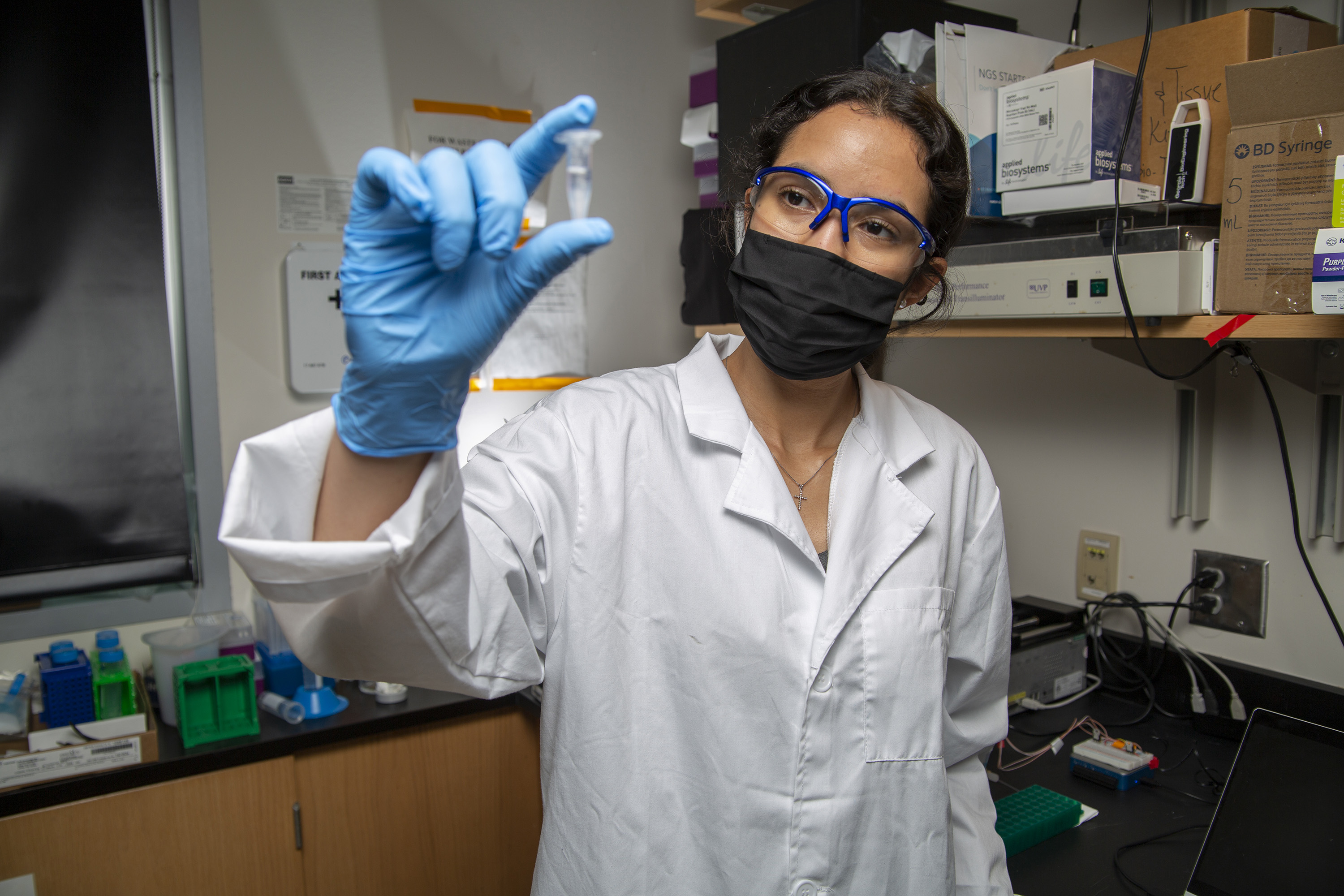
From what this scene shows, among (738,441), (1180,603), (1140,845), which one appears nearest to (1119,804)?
(1140,845)

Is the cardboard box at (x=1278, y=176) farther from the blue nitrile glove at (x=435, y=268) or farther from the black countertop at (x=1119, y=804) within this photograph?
the blue nitrile glove at (x=435, y=268)

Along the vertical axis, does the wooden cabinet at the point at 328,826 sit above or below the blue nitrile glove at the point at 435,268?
below

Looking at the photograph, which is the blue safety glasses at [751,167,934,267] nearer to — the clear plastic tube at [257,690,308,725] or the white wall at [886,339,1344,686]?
the white wall at [886,339,1344,686]

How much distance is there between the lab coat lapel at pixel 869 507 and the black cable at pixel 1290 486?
0.75m

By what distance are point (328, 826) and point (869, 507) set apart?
1.20 meters

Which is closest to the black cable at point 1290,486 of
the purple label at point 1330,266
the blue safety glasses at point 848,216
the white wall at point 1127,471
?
the white wall at point 1127,471

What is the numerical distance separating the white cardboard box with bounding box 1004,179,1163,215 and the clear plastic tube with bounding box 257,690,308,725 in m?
1.55

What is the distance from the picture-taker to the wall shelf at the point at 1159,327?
1.15 metres

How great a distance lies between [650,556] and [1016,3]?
172cm

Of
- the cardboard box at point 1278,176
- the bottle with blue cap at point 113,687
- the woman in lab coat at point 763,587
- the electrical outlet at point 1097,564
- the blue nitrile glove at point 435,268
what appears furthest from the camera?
the electrical outlet at point 1097,564

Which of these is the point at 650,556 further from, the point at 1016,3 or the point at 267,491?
the point at 1016,3

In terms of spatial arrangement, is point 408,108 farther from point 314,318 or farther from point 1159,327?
point 1159,327

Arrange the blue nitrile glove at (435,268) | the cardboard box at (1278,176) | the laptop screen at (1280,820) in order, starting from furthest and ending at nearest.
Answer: the cardboard box at (1278,176)
the laptop screen at (1280,820)
the blue nitrile glove at (435,268)

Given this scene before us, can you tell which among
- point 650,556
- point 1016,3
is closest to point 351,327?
point 650,556
